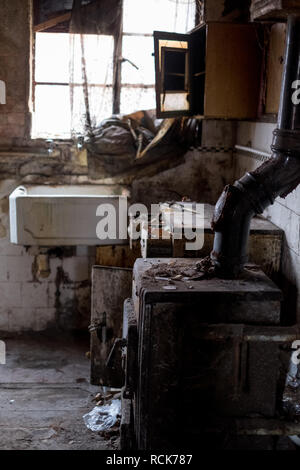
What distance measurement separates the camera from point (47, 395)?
4715 mm

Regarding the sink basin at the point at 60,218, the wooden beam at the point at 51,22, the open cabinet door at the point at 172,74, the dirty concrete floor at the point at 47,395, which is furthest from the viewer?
the wooden beam at the point at 51,22

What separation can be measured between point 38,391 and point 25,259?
167 centimetres

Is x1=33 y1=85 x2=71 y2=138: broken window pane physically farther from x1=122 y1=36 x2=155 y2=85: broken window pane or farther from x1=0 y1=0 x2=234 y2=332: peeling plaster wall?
x1=122 y1=36 x2=155 y2=85: broken window pane

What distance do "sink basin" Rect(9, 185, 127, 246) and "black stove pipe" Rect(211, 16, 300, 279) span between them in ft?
6.48

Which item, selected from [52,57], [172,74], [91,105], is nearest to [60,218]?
[91,105]

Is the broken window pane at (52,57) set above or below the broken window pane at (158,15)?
below

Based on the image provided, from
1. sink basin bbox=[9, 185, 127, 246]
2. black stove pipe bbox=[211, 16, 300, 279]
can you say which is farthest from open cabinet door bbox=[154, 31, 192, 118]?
black stove pipe bbox=[211, 16, 300, 279]

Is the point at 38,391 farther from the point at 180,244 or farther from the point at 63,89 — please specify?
the point at 63,89

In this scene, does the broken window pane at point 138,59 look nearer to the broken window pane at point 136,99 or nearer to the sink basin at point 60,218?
the broken window pane at point 136,99

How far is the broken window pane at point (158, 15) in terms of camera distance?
5.91 meters

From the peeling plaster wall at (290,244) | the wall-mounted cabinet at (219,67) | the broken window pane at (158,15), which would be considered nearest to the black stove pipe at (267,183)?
the peeling plaster wall at (290,244)

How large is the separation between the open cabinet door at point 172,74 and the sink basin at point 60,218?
109 centimetres

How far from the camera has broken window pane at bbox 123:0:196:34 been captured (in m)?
5.91

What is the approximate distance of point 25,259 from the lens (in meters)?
5.95
